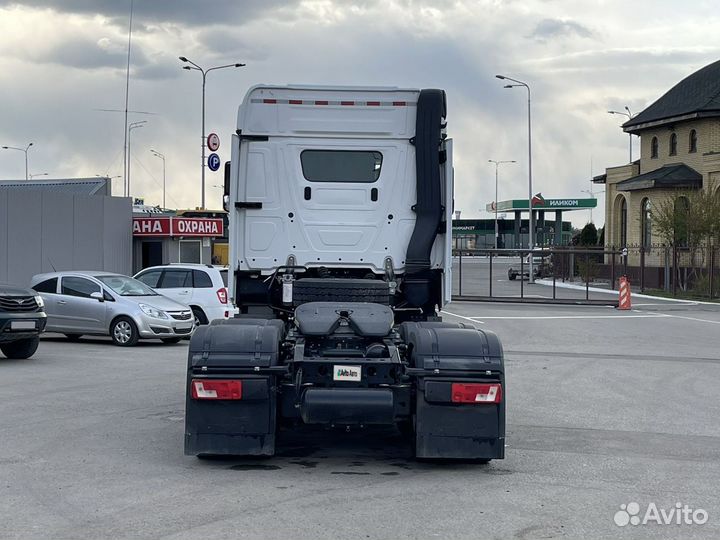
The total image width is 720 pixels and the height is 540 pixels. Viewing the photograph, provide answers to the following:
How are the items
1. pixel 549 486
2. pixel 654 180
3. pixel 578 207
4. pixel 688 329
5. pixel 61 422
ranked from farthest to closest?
pixel 578 207
pixel 654 180
pixel 688 329
pixel 61 422
pixel 549 486

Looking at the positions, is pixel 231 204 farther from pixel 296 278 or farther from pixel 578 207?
pixel 578 207

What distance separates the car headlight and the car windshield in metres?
0.64

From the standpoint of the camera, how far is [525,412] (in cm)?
1188

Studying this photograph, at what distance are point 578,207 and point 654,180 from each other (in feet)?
191

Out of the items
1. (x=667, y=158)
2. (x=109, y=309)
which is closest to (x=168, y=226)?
(x=109, y=309)

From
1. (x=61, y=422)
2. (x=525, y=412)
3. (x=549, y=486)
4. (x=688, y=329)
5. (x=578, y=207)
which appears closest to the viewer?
(x=549, y=486)

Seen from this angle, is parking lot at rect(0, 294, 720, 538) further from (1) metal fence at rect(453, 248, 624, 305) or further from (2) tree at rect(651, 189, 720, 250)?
(2) tree at rect(651, 189, 720, 250)

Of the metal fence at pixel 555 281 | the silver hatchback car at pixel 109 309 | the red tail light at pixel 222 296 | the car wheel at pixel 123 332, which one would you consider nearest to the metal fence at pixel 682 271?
the metal fence at pixel 555 281

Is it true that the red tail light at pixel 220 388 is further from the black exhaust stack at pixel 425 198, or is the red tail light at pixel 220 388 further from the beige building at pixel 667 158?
the beige building at pixel 667 158

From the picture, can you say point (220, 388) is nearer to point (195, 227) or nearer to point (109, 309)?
point (109, 309)

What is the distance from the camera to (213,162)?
4375 centimetres

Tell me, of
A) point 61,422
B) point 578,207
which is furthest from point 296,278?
point 578,207

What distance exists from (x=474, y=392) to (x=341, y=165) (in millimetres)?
3792

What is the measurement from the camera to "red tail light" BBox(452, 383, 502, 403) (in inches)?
318
